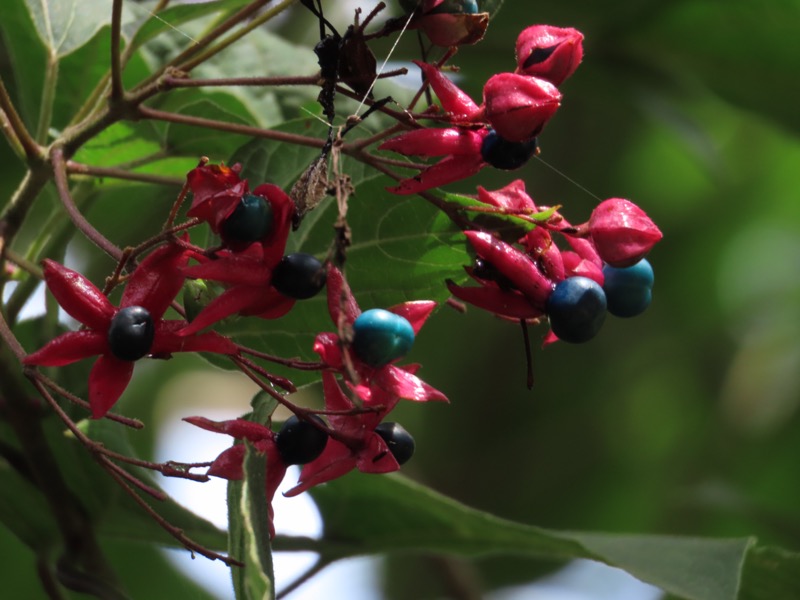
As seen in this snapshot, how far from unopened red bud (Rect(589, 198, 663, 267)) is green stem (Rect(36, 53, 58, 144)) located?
0.75 meters

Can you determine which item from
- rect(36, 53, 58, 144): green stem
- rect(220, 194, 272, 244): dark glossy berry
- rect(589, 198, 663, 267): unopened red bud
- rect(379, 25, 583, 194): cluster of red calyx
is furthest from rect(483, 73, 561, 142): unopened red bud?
rect(36, 53, 58, 144): green stem

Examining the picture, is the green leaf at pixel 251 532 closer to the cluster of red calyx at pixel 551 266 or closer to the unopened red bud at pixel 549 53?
the cluster of red calyx at pixel 551 266

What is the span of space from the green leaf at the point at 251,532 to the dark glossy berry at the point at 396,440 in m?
0.15

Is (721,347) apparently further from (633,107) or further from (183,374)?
(183,374)

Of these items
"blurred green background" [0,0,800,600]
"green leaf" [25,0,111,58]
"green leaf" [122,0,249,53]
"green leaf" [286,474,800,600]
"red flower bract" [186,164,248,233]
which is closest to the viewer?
"red flower bract" [186,164,248,233]

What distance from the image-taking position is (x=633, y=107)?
108 inches

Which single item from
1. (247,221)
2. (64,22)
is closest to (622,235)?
(247,221)

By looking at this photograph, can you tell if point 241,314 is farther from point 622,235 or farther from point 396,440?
point 622,235

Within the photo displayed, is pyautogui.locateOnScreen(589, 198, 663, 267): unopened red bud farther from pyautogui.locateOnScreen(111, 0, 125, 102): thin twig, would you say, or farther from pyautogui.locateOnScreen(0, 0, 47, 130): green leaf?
pyautogui.locateOnScreen(0, 0, 47, 130): green leaf

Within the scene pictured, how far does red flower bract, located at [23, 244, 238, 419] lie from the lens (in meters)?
1.16

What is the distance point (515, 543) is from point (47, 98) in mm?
961

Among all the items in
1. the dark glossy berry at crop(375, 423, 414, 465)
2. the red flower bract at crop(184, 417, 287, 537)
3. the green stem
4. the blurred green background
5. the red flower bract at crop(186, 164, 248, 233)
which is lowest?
the red flower bract at crop(184, 417, 287, 537)

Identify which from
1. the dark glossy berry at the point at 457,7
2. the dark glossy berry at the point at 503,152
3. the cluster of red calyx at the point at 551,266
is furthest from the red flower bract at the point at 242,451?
the dark glossy berry at the point at 457,7

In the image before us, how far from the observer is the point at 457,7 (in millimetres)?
1230
